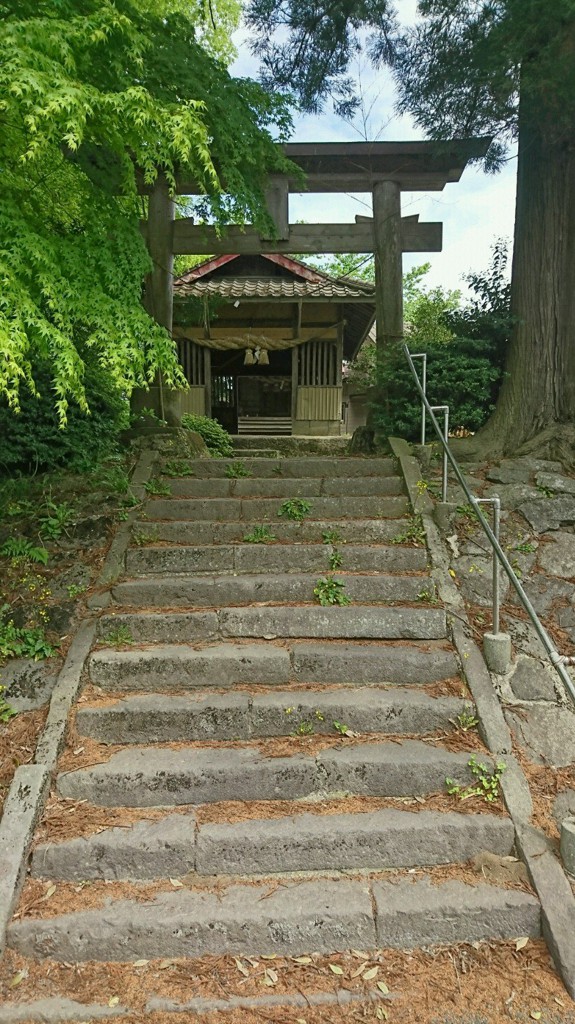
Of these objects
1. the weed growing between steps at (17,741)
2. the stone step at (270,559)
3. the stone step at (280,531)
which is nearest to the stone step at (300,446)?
the stone step at (280,531)

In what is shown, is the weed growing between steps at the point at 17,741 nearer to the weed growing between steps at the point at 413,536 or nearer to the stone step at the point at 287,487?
the stone step at the point at 287,487

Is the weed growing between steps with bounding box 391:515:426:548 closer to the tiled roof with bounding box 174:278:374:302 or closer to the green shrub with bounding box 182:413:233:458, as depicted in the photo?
the green shrub with bounding box 182:413:233:458

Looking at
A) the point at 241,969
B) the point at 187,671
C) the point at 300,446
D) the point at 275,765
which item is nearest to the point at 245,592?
the point at 187,671

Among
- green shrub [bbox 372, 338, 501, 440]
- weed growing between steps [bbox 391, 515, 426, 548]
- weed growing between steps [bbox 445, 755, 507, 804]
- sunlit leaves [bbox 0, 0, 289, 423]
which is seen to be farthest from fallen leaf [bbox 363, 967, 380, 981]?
green shrub [bbox 372, 338, 501, 440]

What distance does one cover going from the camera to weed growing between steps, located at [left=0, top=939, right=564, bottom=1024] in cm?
212

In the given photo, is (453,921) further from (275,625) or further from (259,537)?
(259,537)

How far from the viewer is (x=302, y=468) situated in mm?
5355

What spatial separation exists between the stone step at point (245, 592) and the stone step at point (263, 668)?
1.62ft

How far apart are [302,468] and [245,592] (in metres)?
1.85

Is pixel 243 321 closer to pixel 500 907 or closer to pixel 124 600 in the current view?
pixel 124 600

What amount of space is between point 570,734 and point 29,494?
14.3 feet

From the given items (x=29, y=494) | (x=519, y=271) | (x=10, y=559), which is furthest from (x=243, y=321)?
(x=10, y=559)

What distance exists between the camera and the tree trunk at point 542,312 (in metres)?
5.38

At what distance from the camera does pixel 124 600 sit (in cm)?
383
